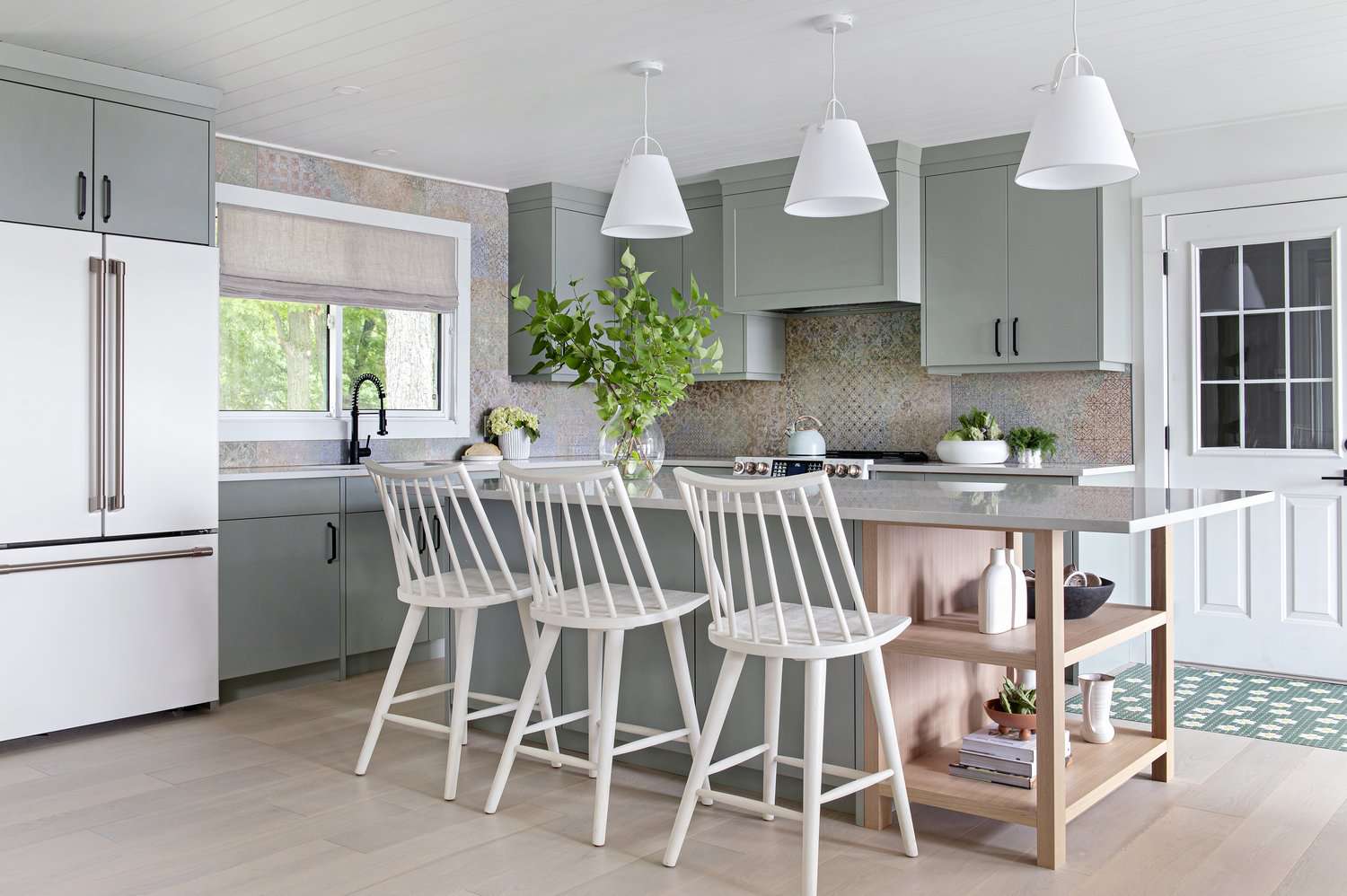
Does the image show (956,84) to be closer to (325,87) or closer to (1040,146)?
(1040,146)

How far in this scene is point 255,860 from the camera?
268cm

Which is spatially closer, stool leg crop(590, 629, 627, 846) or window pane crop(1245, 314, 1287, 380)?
stool leg crop(590, 629, 627, 846)

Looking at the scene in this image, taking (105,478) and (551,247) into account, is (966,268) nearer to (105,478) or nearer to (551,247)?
(551,247)

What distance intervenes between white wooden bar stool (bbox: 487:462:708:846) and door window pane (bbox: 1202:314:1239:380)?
2901 millimetres

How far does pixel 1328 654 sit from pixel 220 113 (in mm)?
4868

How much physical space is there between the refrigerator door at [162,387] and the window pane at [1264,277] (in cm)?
407

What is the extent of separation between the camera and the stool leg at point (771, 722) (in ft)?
9.07

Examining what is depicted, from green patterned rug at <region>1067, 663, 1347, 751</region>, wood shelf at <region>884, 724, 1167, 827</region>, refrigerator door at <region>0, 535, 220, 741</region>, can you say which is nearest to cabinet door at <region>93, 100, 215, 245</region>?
refrigerator door at <region>0, 535, 220, 741</region>

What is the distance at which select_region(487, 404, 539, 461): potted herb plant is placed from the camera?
585 centimetres

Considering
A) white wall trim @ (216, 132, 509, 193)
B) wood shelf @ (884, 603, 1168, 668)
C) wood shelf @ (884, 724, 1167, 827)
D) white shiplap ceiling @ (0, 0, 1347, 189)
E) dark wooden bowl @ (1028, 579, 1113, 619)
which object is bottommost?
wood shelf @ (884, 724, 1167, 827)

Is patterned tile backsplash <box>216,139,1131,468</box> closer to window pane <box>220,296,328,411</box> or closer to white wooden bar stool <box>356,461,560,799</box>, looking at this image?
window pane <box>220,296,328,411</box>

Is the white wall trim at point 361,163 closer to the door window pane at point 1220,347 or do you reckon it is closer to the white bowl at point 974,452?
the white bowl at point 974,452

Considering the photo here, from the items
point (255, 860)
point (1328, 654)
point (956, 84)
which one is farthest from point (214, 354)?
point (1328, 654)

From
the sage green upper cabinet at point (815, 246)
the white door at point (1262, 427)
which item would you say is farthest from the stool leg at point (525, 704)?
the white door at point (1262, 427)
